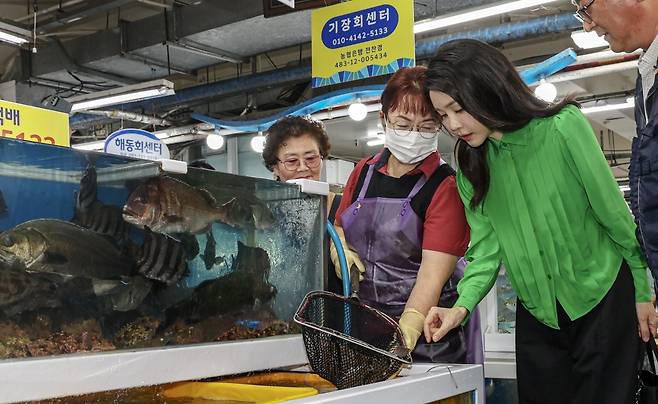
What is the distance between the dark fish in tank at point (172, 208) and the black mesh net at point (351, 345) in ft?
1.12

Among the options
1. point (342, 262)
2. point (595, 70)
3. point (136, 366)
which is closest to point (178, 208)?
point (136, 366)

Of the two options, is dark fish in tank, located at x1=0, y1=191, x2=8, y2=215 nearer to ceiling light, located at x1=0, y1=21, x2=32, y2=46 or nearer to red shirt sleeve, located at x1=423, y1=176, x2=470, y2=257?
red shirt sleeve, located at x1=423, y1=176, x2=470, y2=257

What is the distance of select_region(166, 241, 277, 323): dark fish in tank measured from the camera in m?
1.66

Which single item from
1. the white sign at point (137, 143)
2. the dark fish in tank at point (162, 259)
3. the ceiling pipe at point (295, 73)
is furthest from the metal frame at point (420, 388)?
the ceiling pipe at point (295, 73)

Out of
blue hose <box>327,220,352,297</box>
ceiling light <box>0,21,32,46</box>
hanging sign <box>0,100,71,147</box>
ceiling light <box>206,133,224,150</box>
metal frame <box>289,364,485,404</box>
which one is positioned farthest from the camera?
ceiling light <box>206,133,224,150</box>

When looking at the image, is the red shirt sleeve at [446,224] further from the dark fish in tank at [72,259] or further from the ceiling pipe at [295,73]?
the ceiling pipe at [295,73]

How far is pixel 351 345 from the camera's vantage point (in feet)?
4.57

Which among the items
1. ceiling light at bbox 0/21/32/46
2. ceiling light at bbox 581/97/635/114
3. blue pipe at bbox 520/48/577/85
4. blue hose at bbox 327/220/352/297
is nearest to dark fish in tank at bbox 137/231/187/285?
blue hose at bbox 327/220/352/297

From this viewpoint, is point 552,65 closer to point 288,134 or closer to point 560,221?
point 288,134

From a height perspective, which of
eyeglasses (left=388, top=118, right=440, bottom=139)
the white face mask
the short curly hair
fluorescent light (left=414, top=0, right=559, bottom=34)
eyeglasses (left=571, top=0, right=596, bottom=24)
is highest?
fluorescent light (left=414, top=0, right=559, bottom=34)

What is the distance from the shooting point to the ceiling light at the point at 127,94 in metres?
7.53

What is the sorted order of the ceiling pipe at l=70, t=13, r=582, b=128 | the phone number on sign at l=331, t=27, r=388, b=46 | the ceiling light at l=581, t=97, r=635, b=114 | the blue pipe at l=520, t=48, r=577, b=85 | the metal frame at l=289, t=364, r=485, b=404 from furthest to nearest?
the ceiling light at l=581, t=97, r=635, b=114 < the ceiling pipe at l=70, t=13, r=582, b=128 < the blue pipe at l=520, t=48, r=577, b=85 < the phone number on sign at l=331, t=27, r=388, b=46 < the metal frame at l=289, t=364, r=485, b=404

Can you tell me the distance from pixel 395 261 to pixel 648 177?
2.58 ft

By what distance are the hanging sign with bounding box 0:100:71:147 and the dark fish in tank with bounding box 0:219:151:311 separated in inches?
136
